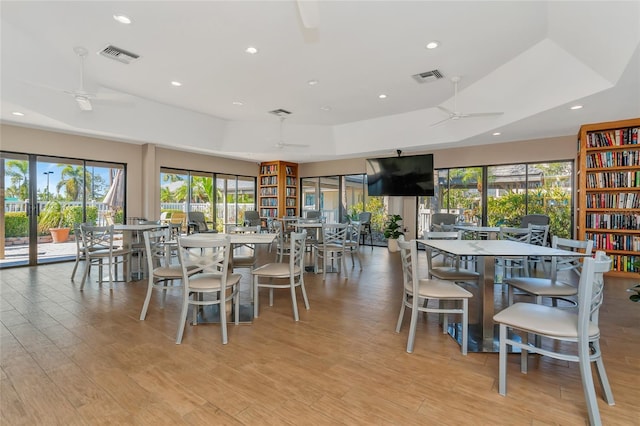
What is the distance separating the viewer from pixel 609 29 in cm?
316

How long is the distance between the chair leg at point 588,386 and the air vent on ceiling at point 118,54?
574 cm

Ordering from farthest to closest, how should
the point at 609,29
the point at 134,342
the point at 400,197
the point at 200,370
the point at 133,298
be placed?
the point at 400,197
the point at 133,298
the point at 609,29
the point at 134,342
the point at 200,370

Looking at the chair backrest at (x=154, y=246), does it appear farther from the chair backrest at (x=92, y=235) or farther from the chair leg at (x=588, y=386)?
the chair leg at (x=588, y=386)

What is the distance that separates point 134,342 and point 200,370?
2.91 feet

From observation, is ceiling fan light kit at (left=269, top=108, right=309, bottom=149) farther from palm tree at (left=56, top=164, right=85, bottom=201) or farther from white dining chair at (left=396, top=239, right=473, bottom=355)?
white dining chair at (left=396, top=239, right=473, bottom=355)

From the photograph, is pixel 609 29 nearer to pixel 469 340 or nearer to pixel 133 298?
pixel 469 340

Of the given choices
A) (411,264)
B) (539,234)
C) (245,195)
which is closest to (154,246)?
(411,264)

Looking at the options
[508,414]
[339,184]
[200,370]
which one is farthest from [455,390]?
[339,184]

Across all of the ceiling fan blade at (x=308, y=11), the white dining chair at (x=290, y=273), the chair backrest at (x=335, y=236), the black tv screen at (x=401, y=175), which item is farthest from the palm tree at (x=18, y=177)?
the black tv screen at (x=401, y=175)

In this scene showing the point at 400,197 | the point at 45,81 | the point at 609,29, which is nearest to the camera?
the point at 609,29

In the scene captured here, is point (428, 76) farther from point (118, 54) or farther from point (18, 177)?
point (18, 177)

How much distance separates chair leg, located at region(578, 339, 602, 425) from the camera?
168 centimetres

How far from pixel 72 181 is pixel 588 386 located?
8.91 metres

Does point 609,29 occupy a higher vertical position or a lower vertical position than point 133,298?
higher
